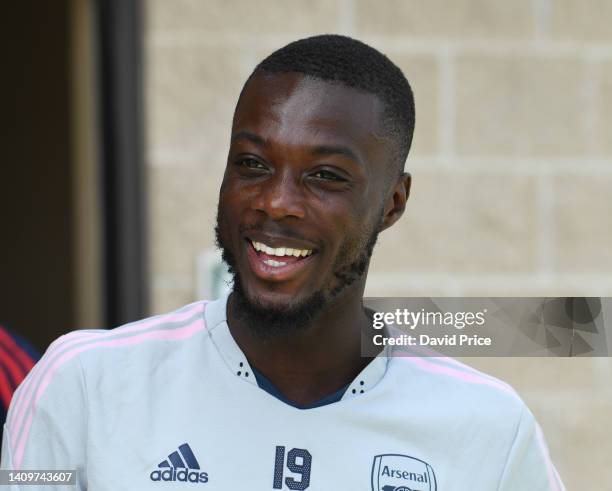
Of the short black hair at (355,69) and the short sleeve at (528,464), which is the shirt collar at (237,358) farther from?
the short black hair at (355,69)

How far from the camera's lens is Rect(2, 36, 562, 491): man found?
196cm

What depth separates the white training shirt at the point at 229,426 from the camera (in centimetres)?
196

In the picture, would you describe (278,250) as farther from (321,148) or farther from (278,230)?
(321,148)

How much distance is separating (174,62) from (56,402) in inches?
75.2

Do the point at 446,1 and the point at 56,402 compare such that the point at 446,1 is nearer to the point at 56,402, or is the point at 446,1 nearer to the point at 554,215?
the point at 554,215

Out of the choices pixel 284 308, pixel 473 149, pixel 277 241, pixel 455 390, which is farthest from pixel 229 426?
pixel 473 149

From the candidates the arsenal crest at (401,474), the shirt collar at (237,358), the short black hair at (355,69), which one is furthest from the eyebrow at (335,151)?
the arsenal crest at (401,474)

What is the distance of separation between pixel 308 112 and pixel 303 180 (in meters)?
0.12

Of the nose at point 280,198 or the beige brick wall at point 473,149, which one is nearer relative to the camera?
the nose at point 280,198

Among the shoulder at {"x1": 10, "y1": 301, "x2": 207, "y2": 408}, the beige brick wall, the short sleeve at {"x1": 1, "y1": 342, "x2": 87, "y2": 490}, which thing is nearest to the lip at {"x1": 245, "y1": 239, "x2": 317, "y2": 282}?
the shoulder at {"x1": 10, "y1": 301, "x2": 207, "y2": 408}

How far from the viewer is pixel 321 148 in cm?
196

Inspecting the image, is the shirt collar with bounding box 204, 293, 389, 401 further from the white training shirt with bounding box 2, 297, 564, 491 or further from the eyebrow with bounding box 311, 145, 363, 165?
the eyebrow with bounding box 311, 145, 363, 165

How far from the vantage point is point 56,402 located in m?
1.97

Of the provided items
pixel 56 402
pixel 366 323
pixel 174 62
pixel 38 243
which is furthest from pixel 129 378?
pixel 38 243
